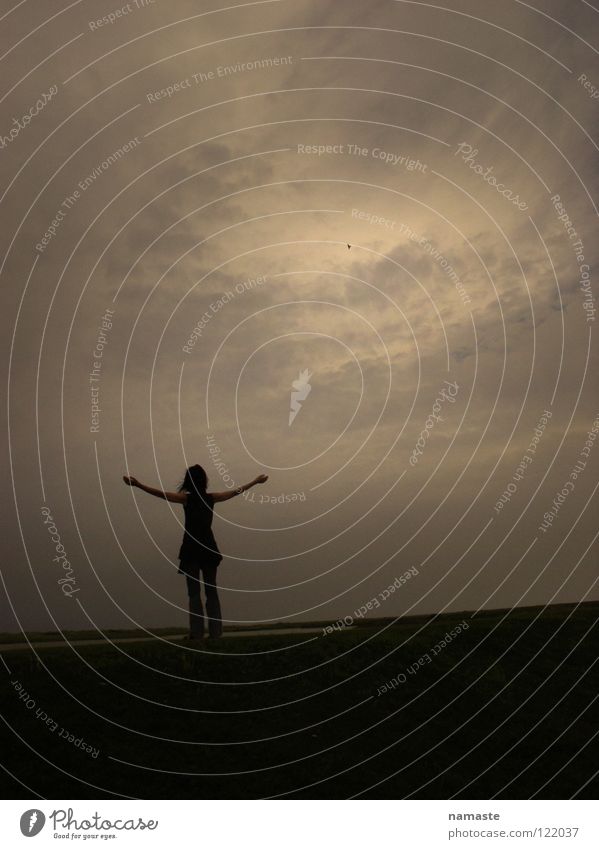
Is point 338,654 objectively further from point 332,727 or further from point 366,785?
point 366,785

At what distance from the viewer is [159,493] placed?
13.7 metres

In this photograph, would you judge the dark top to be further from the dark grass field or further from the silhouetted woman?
the dark grass field

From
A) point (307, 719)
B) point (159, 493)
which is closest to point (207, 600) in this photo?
point (159, 493)

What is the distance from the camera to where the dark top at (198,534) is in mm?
13836

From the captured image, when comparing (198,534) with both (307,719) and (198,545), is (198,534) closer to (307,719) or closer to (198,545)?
(198,545)

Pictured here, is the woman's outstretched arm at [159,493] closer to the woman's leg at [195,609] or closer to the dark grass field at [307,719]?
the woman's leg at [195,609]

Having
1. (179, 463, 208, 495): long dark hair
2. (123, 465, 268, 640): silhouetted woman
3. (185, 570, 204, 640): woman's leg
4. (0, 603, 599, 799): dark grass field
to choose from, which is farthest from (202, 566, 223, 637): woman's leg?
(179, 463, 208, 495): long dark hair

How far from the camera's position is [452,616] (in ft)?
54.5

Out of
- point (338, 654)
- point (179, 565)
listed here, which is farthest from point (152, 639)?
point (338, 654)

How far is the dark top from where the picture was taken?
45.4ft

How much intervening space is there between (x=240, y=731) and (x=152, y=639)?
369 centimetres

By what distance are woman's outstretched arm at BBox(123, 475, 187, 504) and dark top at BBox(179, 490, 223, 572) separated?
113 millimetres

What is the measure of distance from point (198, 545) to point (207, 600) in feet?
3.08
